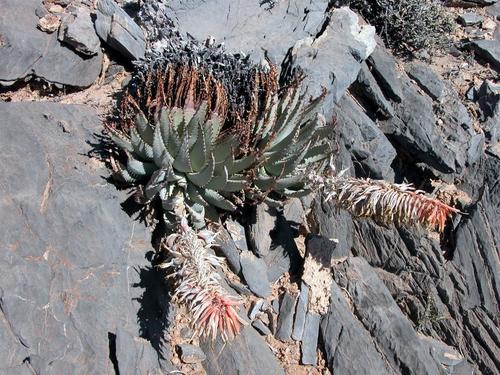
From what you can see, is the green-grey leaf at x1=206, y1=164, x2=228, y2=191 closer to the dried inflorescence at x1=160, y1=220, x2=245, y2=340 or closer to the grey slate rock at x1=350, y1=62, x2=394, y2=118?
the dried inflorescence at x1=160, y1=220, x2=245, y2=340

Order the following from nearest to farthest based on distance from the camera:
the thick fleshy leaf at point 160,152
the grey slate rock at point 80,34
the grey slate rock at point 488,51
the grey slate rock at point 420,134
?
the thick fleshy leaf at point 160,152, the grey slate rock at point 80,34, the grey slate rock at point 420,134, the grey slate rock at point 488,51

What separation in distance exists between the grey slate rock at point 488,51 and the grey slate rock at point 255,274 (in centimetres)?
411

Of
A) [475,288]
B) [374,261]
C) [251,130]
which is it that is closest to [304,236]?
[374,261]

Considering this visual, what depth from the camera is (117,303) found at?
14.3ft

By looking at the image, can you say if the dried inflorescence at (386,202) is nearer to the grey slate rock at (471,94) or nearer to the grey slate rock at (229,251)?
the grey slate rock at (229,251)

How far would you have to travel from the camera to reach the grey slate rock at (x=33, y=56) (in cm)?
538

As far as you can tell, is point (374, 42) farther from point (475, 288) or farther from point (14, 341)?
point (14, 341)

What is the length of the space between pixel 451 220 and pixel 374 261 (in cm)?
88

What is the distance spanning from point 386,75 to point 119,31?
2.86 metres

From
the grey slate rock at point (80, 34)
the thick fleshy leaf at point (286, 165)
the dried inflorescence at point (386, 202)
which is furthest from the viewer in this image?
the grey slate rock at point (80, 34)

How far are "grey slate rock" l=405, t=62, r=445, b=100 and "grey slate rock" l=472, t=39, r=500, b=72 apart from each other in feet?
2.61

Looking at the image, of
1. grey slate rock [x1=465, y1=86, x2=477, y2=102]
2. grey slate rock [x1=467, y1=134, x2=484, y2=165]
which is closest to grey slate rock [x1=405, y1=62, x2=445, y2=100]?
grey slate rock [x1=465, y1=86, x2=477, y2=102]

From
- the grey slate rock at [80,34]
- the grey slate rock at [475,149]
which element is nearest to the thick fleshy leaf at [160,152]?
the grey slate rock at [80,34]

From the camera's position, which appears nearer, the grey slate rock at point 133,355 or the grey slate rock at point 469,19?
the grey slate rock at point 133,355
